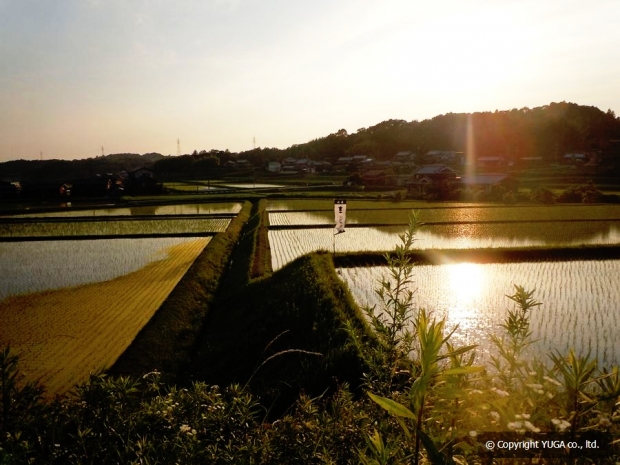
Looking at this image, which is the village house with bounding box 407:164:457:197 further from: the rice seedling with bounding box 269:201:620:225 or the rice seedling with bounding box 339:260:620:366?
the rice seedling with bounding box 339:260:620:366

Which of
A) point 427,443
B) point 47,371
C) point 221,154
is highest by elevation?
point 221,154

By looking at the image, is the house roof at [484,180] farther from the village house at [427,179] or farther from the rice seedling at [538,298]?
the rice seedling at [538,298]

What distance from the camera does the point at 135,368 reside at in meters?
8.29

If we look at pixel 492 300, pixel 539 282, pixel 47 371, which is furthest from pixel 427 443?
pixel 539 282

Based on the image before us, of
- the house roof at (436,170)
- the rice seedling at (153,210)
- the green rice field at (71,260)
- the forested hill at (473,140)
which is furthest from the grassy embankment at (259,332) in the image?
the forested hill at (473,140)

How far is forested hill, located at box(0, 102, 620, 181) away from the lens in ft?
232

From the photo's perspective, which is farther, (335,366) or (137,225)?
A: (137,225)

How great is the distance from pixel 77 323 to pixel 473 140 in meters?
78.8

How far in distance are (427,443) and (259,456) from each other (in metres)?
1.39

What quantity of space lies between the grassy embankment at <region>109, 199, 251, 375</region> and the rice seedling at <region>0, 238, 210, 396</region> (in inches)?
16.7

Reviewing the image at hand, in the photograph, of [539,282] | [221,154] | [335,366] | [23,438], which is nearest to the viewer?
[23,438]

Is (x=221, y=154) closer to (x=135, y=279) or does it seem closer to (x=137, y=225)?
(x=137, y=225)

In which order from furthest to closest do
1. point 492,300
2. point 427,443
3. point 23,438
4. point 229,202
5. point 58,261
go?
point 229,202
point 58,261
point 492,300
point 23,438
point 427,443

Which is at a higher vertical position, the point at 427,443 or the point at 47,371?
the point at 427,443
